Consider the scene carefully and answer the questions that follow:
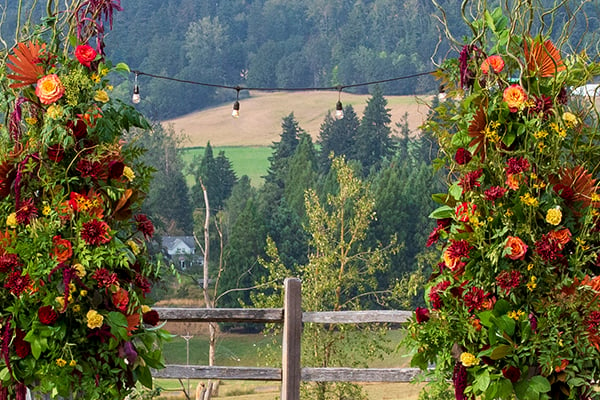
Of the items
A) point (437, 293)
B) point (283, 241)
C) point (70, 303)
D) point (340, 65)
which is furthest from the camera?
point (340, 65)

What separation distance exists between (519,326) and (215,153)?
21217 mm

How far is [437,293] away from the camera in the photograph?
3.06m

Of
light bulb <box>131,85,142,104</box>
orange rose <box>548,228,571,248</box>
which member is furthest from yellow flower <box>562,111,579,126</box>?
light bulb <box>131,85,142,104</box>

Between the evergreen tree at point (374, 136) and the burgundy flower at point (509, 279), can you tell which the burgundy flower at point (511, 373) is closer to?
the burgundy flower at point (509, 279)

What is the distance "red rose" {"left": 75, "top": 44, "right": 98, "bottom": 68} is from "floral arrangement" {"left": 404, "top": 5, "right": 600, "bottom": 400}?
1288 mm

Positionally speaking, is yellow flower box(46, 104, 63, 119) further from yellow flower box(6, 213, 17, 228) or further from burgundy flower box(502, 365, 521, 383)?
burgundy flower box(502, 365, 521, 383)

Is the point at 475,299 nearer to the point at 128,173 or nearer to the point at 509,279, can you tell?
the point at 509,279

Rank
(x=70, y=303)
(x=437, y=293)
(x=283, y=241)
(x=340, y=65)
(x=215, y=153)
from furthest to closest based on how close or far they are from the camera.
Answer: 1. (x=340, y=65)
2. (x=215, y=153)
3. (x=283, y=241)
4. (x=437, y=293)
5. (x=70, y=303)

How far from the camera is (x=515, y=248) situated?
284 cm

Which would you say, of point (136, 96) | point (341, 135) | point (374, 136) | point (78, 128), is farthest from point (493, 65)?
point (341, 135)

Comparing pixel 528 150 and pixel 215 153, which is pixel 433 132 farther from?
pixel 215 153

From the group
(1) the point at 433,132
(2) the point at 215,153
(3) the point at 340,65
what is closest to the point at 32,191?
(1) the point at 433,132

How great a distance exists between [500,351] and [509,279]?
24 cm

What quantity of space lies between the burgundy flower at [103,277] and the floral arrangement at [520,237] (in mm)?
1065
